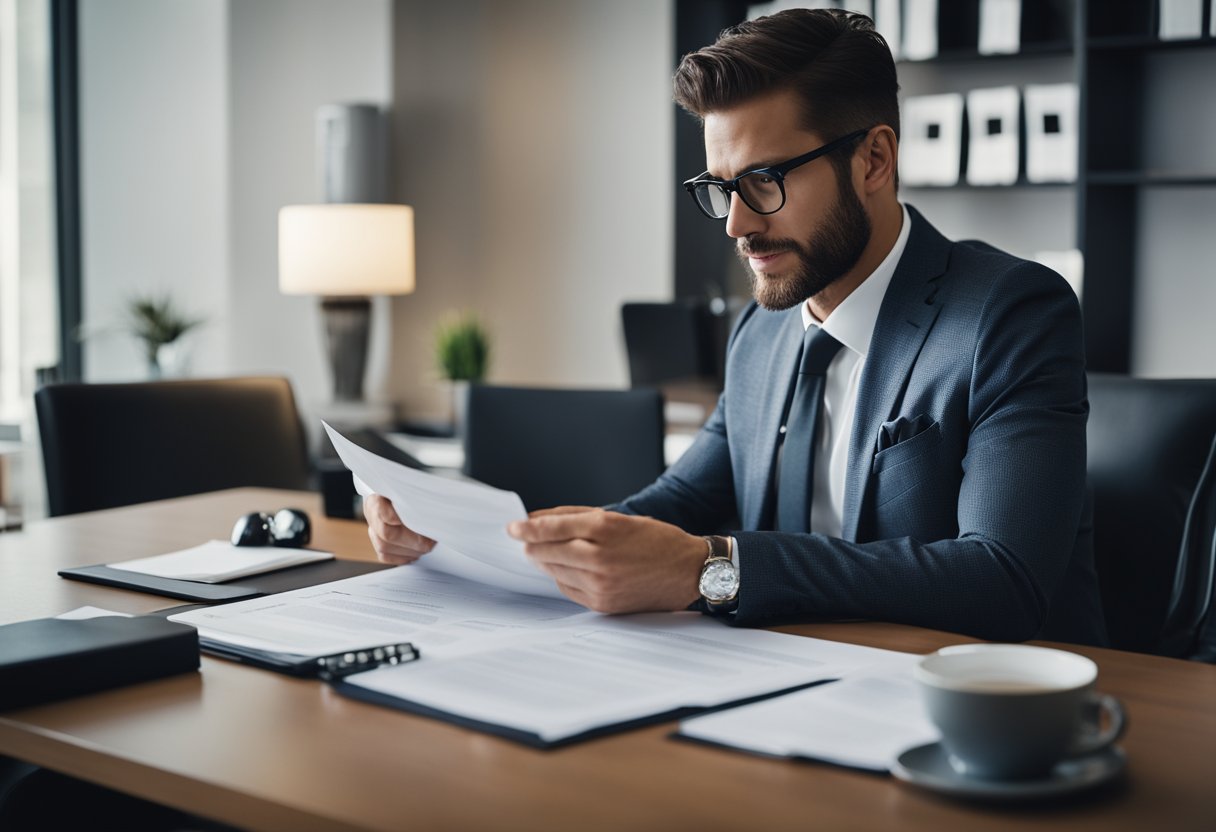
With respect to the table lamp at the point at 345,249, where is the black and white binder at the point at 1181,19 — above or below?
above

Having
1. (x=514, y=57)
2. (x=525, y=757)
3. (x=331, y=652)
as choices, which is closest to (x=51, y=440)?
(x=331, y=652)

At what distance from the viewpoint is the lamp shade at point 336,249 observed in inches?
173

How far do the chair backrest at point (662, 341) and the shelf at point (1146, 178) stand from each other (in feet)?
4.33

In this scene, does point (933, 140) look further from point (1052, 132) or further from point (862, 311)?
point (862, 311)

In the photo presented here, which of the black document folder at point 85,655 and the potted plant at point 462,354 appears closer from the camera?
the black document folder at point 85,655

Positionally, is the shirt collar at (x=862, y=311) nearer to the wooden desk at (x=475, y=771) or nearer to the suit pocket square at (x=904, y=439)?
the suit pocket square at (x=904, y=439)

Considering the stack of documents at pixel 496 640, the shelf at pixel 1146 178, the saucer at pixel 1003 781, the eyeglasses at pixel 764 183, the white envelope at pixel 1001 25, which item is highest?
the white envelope at pixel 1001 25

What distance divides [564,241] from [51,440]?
3307 mm

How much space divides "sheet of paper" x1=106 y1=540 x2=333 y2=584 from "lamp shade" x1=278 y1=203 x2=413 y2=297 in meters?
2.81

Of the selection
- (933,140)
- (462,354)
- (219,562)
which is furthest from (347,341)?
(219,562)

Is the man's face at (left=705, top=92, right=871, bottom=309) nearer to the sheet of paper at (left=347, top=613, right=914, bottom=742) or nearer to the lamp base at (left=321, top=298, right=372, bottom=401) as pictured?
the sheet of paper at (left=347, top=613, right=914, bottom=742)

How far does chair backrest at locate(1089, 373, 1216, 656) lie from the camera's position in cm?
160

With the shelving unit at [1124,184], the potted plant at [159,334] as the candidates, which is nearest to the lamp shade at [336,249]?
the potted plant at [159,334]

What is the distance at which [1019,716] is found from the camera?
2.50 ft
